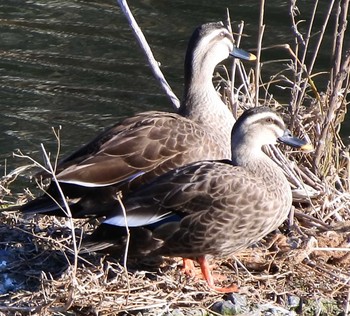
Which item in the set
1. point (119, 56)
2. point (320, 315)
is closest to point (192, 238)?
point (320, 315)

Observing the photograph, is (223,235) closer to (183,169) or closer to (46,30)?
(183,169)

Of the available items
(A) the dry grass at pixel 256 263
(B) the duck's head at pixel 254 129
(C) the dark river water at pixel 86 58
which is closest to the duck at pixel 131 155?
(A) the dry grass at pixel 256 263

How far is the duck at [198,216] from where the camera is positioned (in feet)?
21.4

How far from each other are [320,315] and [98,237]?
1357 millimetres

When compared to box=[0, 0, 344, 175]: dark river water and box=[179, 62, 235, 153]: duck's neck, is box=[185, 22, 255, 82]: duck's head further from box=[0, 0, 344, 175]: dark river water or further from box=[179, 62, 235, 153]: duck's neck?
box=[0, 0, 344, 175]: dark river water

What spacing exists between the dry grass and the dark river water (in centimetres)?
344

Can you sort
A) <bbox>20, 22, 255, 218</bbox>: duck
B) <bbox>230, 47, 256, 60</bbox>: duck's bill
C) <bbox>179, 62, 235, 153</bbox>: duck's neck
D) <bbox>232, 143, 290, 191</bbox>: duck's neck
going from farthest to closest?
<bbox>230, 47, 256, 60</bbox>: duck's bill < <bbox>179, 62, 235, 153</bbox>: duck's neck < <bbox>20, 22, 255, 218</bbox>: duck < <bbox>232, 143, 290, 191</bbox>: duck's neck

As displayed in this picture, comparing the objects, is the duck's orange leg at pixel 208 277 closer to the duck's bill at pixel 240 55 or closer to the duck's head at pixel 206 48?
the duck's head at pixel 206 48

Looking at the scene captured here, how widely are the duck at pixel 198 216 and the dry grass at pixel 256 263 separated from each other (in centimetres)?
19

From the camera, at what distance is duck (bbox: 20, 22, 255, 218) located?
6984mm

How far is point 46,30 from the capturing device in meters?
13.6

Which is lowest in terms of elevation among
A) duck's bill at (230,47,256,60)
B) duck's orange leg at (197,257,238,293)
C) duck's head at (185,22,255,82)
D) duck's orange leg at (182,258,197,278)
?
duck's orange leg at (182,258,197,278)

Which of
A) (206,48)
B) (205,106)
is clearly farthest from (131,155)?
(206,48)

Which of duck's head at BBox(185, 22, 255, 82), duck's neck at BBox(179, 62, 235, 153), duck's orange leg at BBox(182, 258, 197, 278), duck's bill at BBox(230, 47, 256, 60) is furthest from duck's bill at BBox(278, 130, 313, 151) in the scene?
duck's bill at BBox(230, 47, 256, 60)
